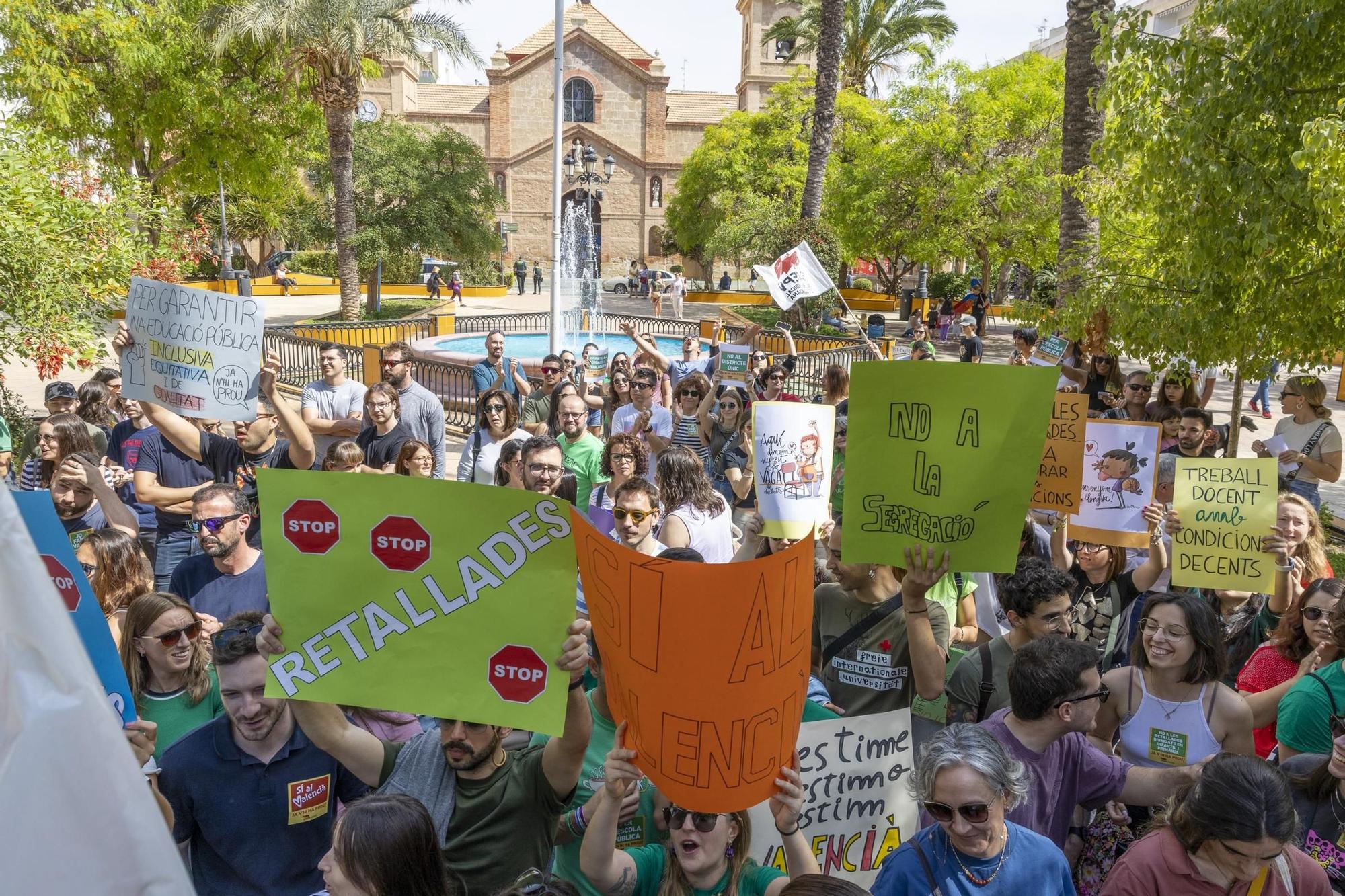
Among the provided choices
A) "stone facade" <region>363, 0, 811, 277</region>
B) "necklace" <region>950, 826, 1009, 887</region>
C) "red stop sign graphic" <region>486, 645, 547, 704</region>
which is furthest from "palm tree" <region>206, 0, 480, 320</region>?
"stone facade" <region>363, 0, 811, 277</region>

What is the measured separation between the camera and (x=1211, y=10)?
735cm

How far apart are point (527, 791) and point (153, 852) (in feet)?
6.34

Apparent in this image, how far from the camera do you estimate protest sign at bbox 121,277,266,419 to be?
223 inches

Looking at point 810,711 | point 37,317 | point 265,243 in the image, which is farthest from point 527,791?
point 265,243

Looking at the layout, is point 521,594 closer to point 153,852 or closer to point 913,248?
point 153,852

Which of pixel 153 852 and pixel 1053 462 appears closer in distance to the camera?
pixel 153 852

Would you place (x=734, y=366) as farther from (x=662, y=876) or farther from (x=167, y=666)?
(x=662, y=876)

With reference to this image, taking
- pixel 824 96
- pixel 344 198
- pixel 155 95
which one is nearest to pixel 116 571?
pixel 824 96

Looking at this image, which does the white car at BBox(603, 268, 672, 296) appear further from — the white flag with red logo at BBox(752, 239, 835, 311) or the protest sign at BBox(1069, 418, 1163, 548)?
the protest sign at BBox(1069, 418, 1163, 548)

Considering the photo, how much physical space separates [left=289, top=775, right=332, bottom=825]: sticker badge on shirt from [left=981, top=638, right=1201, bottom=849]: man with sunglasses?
2072mm

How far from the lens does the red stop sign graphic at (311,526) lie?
2.97 m

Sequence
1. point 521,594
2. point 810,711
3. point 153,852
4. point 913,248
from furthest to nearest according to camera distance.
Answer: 1. point 913,248
2. point 810,711
3. point 521,594
4. point 153,852

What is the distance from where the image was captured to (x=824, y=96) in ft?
67.3

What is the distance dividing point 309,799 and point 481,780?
55 centimetres
